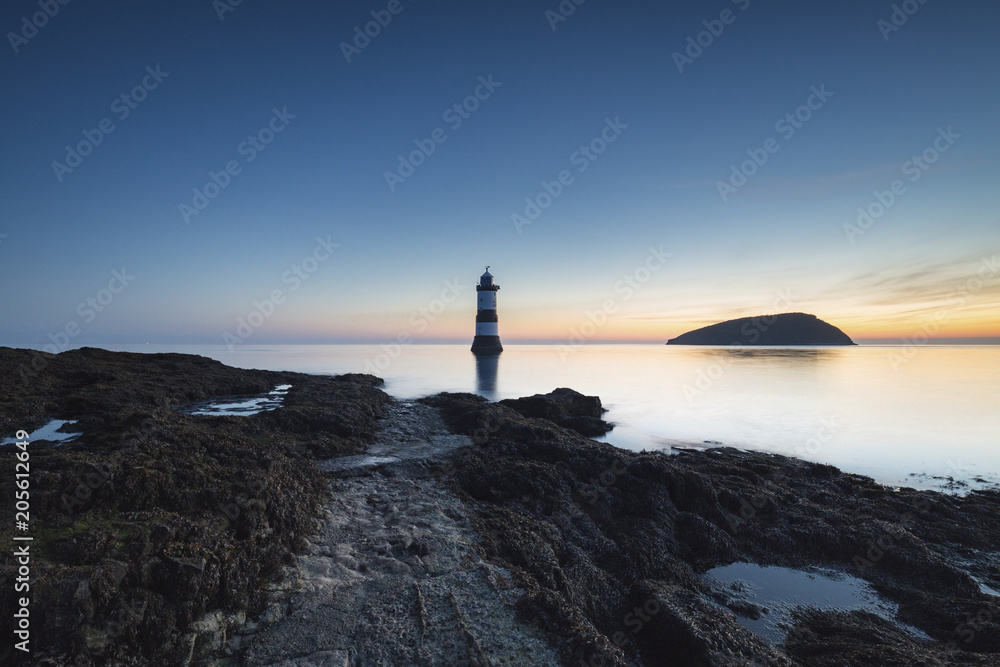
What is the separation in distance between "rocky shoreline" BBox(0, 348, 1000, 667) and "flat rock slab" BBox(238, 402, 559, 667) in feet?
0.09

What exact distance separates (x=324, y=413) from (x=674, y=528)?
1044cm

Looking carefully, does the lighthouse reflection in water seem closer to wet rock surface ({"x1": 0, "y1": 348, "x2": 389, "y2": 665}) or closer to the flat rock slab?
the flat rock slab

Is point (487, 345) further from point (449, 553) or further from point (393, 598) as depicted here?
point (393, 598)

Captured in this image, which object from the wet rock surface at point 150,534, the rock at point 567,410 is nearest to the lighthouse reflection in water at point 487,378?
the rock at point 567,410

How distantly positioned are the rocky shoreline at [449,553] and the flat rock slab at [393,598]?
0.09 ft

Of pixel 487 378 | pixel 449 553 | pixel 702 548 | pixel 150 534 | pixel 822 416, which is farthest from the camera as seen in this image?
pixel 487 378

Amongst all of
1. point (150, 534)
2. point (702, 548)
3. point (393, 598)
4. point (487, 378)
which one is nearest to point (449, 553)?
point (393, 598)

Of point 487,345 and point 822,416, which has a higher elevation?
point 487,345

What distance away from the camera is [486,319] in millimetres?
61094

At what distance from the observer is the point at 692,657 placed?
4977 millimetres

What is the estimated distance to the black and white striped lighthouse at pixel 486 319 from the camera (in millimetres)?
59188

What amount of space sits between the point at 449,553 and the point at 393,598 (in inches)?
47.3

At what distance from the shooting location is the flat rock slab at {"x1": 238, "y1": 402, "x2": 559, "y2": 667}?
14.2ft

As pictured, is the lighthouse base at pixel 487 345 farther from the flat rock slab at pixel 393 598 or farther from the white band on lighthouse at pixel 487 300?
the flat rock slab at pixel 393 598
